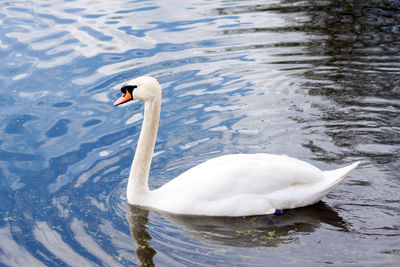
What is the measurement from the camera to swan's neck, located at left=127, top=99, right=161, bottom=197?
6.64 m

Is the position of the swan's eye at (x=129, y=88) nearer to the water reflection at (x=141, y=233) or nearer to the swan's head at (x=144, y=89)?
the swan's head at (x=144, y=89)

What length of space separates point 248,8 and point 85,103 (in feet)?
19.3

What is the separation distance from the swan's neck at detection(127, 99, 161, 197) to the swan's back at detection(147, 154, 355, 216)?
0.44m

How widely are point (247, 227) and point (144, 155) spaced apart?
1396 mm

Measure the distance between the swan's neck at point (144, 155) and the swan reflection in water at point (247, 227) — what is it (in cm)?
28

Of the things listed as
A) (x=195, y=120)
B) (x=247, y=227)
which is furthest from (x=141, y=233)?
(x=195, y=120)

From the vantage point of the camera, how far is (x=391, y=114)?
838cm

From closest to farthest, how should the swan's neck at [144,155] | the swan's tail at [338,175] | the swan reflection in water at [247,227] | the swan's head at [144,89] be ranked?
the swan reflection in water at [247,227] → the swan's tail at [338,175] → the swan's head at [144,89] → the swan's neck at [144,155]

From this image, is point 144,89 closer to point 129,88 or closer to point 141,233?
point 129,88

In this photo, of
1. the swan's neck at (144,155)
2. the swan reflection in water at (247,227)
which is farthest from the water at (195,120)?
the swan's neck at (144,155)

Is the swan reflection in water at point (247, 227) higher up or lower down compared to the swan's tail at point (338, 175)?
lower down

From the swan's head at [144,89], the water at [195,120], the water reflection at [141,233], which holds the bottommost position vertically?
the water reflection at [141,233]

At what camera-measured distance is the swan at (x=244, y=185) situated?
6270 mm

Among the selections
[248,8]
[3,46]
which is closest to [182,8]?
[248,8]
